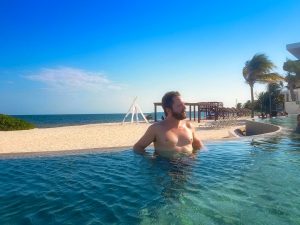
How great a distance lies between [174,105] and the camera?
559cm

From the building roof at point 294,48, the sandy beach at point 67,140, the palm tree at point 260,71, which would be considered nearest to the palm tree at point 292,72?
the palm tree at point 260,71

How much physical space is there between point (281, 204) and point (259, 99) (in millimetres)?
44750

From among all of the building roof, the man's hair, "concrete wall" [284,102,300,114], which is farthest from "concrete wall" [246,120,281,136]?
"concrete wall" [284,102,300,114]

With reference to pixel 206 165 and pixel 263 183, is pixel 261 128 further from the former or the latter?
pixel 263 183

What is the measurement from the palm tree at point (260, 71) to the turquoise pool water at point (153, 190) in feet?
109

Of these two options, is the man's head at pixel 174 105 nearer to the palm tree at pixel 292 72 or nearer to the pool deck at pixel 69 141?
the pool deck at pixel 69 141

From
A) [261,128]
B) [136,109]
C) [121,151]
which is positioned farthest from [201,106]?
[121,151]

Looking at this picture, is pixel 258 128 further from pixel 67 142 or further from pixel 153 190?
pixel 153 190

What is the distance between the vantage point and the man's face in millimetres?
5543

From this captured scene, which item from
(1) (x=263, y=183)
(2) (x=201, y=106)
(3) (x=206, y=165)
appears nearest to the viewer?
(1) (x=263, y=183)

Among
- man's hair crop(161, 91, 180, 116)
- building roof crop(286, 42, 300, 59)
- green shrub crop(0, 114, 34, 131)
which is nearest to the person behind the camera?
man's hair crop(161, 91, 180, 116)

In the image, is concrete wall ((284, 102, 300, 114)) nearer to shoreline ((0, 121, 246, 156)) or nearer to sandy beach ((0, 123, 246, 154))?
sandy beach ((0, 123, 246, 154))

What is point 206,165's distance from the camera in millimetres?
5336

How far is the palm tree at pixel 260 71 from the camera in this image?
3712 cm
